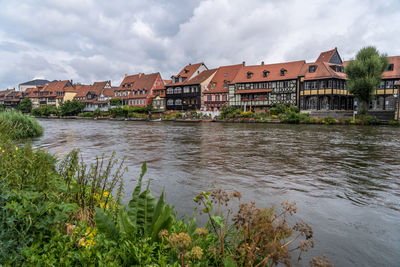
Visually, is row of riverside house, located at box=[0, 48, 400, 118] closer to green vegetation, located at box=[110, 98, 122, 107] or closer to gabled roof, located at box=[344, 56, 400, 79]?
gabled roof, located at box=[344, 56, 400, 79]

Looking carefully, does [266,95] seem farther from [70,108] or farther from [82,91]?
[82,91]

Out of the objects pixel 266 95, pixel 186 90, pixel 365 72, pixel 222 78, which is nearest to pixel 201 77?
pixel 186 90

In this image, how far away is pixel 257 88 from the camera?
189ft

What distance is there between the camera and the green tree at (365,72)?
4112cm

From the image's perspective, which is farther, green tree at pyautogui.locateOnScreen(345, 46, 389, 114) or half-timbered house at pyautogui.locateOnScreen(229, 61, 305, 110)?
half-timbered house at pyautogui.locateOnScreen(229, 61, 305, 110)

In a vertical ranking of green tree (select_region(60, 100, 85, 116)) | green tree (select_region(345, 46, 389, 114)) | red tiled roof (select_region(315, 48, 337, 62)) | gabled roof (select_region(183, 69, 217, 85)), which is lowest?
green tree (select_region(60, 100, 85, 116))

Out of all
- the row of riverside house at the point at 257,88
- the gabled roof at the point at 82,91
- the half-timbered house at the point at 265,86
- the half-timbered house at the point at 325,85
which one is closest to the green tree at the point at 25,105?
the gabled roof at the point at 82,91

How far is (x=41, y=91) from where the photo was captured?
111000mm

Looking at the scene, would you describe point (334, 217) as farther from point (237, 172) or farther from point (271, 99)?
point (271, 99)

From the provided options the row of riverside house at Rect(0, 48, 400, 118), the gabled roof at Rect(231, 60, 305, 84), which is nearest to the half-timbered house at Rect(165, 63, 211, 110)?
the row of riverside house at Rect(0, 48, 400, 118)

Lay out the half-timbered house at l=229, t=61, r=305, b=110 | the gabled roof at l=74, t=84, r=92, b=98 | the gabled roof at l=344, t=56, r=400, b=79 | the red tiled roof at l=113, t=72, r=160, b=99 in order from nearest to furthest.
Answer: the gabled roof at l=344, t=56, r=400, b=79
the half-timbered house at l=229, t=61, r=305, b=110
the red tiled roof at l=113, t=72, r=160, b=99
the gabled roof at l=74, t=84, r=92, b=98

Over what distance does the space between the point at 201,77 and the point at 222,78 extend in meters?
5.44

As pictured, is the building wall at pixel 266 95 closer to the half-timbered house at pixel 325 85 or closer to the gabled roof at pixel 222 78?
the half-timbered house at pixel 325 85

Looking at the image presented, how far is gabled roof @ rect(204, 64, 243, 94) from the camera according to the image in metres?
63.9
